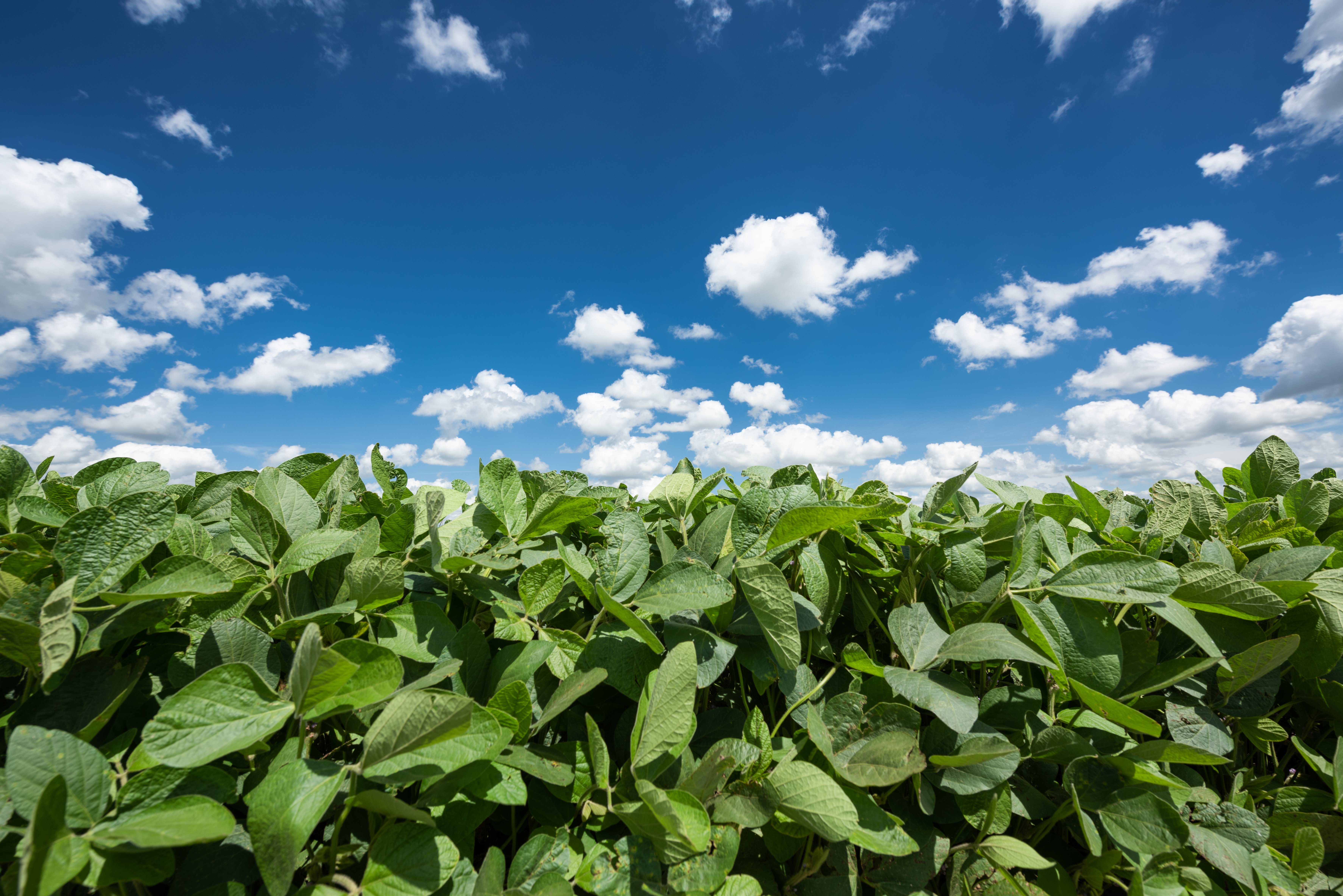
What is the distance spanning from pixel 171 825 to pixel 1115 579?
1.58 m

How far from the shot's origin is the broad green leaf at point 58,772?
29.6 inches

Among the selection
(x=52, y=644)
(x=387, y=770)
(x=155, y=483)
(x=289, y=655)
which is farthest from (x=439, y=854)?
(x=155, y=483)

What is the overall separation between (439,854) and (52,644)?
1.92 ft

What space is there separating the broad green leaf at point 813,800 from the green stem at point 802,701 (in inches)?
4.7

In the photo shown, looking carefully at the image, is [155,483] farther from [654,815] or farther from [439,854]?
[654,815]

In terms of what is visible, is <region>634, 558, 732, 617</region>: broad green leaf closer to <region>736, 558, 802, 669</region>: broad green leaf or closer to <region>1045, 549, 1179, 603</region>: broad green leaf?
<region>736, 558, 802, 669</region>: broad green leaf

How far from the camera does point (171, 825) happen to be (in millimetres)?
756

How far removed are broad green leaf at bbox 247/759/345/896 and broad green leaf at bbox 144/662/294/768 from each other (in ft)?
0.21

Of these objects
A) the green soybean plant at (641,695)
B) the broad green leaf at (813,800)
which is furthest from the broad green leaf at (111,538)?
the broad green leaf at (813,800)

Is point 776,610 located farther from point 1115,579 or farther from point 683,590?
point 1115,579

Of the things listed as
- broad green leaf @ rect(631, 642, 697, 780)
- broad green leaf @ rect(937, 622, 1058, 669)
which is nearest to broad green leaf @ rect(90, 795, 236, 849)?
broad green leaf @ rect(631, 642, 697, 780)

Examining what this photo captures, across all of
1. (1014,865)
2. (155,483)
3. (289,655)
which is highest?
(155,483)

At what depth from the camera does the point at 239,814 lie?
98 centimetres

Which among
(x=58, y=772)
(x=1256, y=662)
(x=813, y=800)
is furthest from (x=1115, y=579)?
(x=58, y=772)
